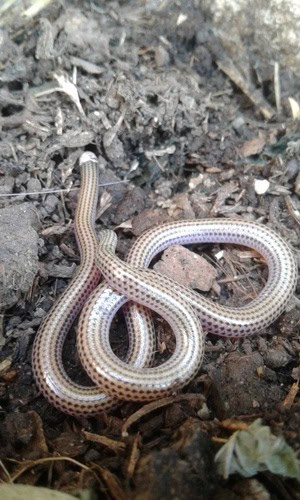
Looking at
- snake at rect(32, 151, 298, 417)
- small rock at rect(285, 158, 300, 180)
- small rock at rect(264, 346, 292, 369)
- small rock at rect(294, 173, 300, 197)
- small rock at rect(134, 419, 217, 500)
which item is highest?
small rock at rect(285, 158, 300, 180)

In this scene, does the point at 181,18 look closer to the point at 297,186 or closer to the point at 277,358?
the point at 297,186

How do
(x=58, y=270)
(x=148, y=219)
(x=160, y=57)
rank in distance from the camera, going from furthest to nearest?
(x=160, y=57) → (x=148, y=219) → (x=58, y=270)

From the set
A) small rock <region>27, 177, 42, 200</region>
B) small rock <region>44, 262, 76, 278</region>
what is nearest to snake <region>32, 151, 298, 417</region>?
small rock <region>44, 262, 76, 278</region>

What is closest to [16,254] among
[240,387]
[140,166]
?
[140,166]

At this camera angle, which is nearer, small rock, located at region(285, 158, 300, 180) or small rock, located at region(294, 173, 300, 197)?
small rock, located at region(294, 173, 300, 197)

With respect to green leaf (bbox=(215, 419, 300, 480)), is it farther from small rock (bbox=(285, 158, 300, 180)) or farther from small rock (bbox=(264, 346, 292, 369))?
small rock (bbox=(285, 158, 300, 180))
